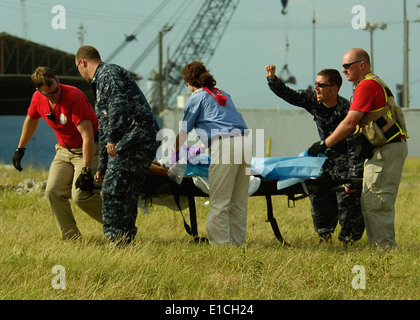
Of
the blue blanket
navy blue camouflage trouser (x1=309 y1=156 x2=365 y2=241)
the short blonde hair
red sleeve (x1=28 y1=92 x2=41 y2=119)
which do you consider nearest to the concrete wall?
navy blue camouflage trouser (x1=309 y1=156 x2=365 y2=241)

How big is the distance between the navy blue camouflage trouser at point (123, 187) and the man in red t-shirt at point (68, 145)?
0.32 meters

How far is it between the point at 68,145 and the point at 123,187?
3.20ft

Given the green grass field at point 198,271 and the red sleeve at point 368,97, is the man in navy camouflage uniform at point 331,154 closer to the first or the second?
the green grass field at point 198,271

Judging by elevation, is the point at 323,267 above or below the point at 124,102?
below

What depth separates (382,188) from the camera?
6203 millimetres

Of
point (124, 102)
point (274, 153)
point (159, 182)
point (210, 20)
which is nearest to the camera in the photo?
point (124, 102)

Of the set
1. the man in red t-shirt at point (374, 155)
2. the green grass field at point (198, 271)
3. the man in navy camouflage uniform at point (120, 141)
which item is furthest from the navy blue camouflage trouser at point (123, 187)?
the man in red t-shirt at point (374, 155)

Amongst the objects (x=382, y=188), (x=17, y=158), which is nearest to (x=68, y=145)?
(x=17, y=158)

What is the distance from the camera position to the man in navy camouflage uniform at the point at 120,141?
591 cm

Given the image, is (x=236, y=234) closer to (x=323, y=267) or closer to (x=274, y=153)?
(x=323, y=267)

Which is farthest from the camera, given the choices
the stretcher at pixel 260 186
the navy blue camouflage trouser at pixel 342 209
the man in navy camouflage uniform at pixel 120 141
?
the navy blue camouflage trouser at pixel 342 209
